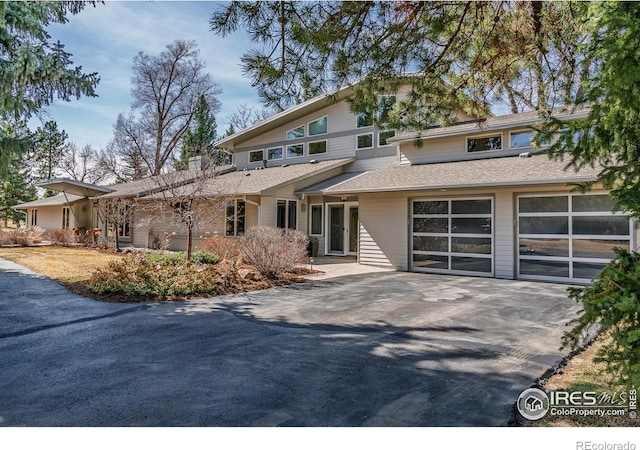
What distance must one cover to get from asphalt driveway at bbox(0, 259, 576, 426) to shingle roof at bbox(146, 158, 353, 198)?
21.8ft

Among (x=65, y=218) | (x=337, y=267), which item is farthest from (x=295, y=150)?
(x=65, y=218)

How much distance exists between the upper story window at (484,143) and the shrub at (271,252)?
6844 millimetres

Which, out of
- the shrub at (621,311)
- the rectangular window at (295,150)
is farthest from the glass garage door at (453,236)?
the shrub at (621,311)

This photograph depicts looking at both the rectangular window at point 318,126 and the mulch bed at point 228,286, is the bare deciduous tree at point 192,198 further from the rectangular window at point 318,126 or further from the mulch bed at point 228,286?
the rectangular window at point 318,126

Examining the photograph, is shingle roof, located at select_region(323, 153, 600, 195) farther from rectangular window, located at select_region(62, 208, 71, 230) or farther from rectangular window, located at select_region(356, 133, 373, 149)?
rectangular window, located at select_region(62, 208, 71, 230)

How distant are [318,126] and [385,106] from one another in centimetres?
1274

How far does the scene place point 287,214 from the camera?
1614 cm

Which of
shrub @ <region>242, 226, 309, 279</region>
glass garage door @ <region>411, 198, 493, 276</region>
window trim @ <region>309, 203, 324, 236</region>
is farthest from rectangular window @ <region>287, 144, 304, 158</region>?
shrub @ <region>242, 226, 309, 279</region>

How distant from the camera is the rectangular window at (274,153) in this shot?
20.3m

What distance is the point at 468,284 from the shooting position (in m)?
10.3

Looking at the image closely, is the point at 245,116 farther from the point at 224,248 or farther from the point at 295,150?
the point at 224,248
